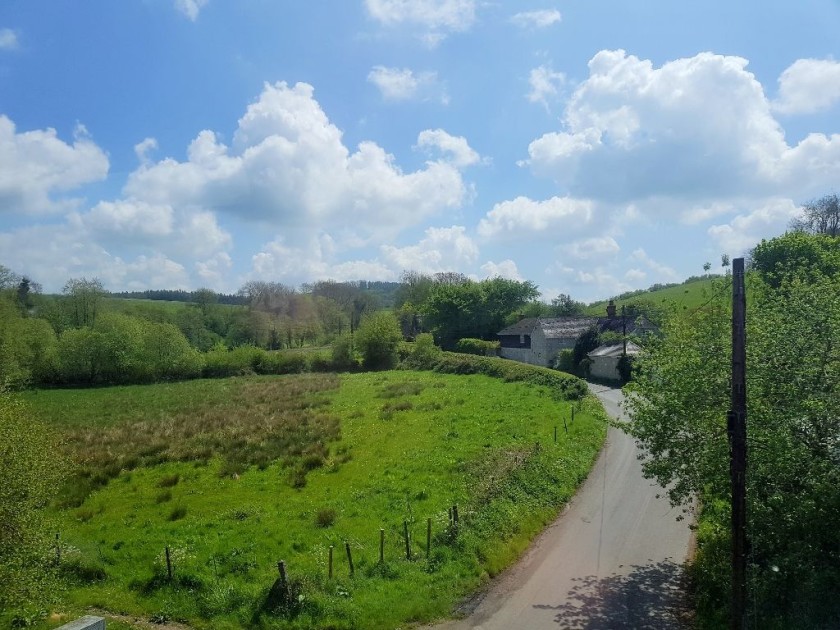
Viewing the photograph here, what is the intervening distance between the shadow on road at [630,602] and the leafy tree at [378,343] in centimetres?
5877

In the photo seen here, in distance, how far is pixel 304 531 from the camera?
17.8 metres

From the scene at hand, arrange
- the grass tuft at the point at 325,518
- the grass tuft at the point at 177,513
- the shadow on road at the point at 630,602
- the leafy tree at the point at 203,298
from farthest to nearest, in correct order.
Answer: the leafy tree at the point at 203,298, the grass tuft at the point at 177,513, the grass tuft at the point at 325,518, the shadow on road at the point at 630,602

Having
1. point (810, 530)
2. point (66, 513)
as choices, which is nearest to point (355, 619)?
point (810, 530)

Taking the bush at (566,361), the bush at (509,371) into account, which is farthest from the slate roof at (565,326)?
the bush at (509,371)

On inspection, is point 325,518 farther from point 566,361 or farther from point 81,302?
point 81,302

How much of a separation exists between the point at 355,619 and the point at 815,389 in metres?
11.2

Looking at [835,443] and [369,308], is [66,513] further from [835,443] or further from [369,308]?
[369,308]

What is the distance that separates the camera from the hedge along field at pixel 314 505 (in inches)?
544

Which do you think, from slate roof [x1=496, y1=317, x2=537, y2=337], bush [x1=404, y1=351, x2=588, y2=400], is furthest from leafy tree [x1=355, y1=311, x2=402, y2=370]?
slate roof [x1=496, y1=317, x2=537, y2=337]

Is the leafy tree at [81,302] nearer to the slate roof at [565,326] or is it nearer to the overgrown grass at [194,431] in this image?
the overgrown grass at [194,431]

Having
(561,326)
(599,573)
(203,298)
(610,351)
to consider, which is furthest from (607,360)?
(203,298)

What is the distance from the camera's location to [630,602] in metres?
13.4

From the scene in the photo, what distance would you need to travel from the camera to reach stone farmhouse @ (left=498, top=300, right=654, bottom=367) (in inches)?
2525

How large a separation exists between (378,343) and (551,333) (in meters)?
22.8
